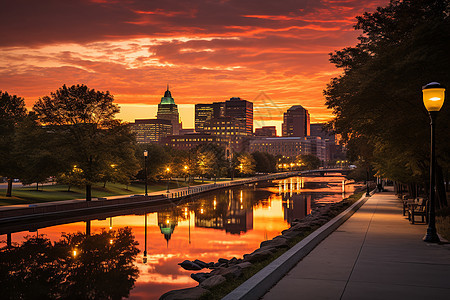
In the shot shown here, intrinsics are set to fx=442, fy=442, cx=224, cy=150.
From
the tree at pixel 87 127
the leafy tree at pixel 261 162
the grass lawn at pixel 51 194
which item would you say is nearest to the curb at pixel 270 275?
the tree at pixel 87 127

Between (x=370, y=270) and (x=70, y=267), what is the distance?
45.9ft

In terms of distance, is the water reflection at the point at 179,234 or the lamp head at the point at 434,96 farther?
the water reflection at the point at 179,234

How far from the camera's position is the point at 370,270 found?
11.7 metres

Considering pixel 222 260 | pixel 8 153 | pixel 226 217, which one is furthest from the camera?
pixel 8 153

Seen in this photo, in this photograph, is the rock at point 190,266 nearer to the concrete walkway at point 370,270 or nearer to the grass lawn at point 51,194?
the concrete walkway at point 370,270

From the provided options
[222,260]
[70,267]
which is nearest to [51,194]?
[70,267]

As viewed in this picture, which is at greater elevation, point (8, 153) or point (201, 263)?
point (8, 153)

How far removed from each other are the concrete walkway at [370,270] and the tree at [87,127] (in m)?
33.9

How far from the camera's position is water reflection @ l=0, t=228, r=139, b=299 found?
52.9 ft

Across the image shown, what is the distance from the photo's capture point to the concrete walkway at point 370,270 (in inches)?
375

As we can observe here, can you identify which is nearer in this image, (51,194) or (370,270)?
(370,270)

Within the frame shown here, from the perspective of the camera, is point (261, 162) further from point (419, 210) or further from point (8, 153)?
point (419, 210)

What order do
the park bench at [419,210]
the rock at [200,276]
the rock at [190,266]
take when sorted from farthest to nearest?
the park bench at [419,210] < the rock at [190,266] < the rock at [200,276]

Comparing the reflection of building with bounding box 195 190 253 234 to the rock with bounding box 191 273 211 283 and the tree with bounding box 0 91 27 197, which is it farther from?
the tree with bounding box 0 91 27 197
